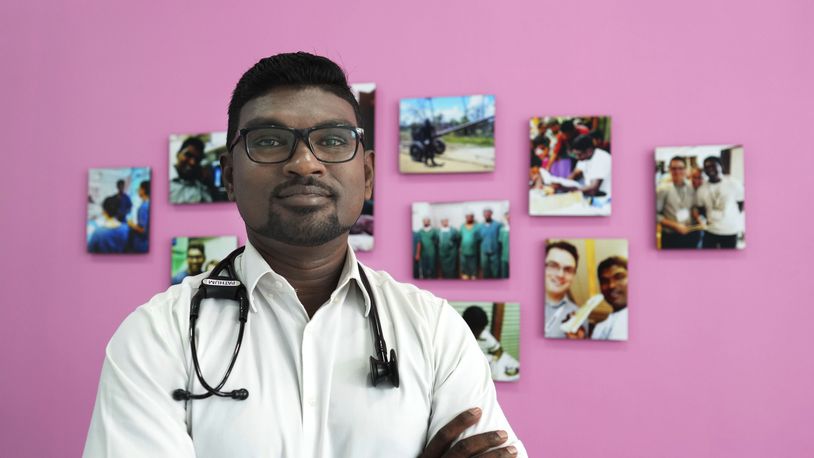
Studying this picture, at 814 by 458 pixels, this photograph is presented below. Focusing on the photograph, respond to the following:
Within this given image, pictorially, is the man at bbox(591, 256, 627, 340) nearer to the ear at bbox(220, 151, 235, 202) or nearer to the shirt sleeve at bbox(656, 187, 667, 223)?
the shirt sleeve at bbox(656, 187, 667, 223)

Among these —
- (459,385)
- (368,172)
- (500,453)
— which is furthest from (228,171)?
(500,453)

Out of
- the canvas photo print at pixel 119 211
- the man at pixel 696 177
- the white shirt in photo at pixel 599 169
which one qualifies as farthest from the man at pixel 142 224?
the man at pixel 696 177

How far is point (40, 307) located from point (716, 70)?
7.84ft

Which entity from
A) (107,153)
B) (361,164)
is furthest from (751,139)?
(107,153)

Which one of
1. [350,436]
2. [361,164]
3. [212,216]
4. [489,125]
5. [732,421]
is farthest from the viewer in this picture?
[212,216]

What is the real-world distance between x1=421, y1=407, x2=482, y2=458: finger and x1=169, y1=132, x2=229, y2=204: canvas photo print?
133 centimetres

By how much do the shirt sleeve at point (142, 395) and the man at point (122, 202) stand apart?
4.09 feet

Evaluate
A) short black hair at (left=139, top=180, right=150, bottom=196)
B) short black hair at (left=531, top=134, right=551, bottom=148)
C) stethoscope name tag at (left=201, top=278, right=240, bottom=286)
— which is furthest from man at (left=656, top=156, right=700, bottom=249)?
short black hair at (left=139, top=180, right=150, bottom=196)

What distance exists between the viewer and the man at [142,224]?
7.09ft

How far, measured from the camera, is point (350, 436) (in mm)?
1039

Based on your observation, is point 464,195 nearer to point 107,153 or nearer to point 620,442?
point 620,442

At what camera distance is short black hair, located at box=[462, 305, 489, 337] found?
1919mm

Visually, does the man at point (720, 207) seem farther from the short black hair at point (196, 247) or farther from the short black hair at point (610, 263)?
the short black hair at point (196, 247)

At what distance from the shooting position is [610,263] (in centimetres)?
186
